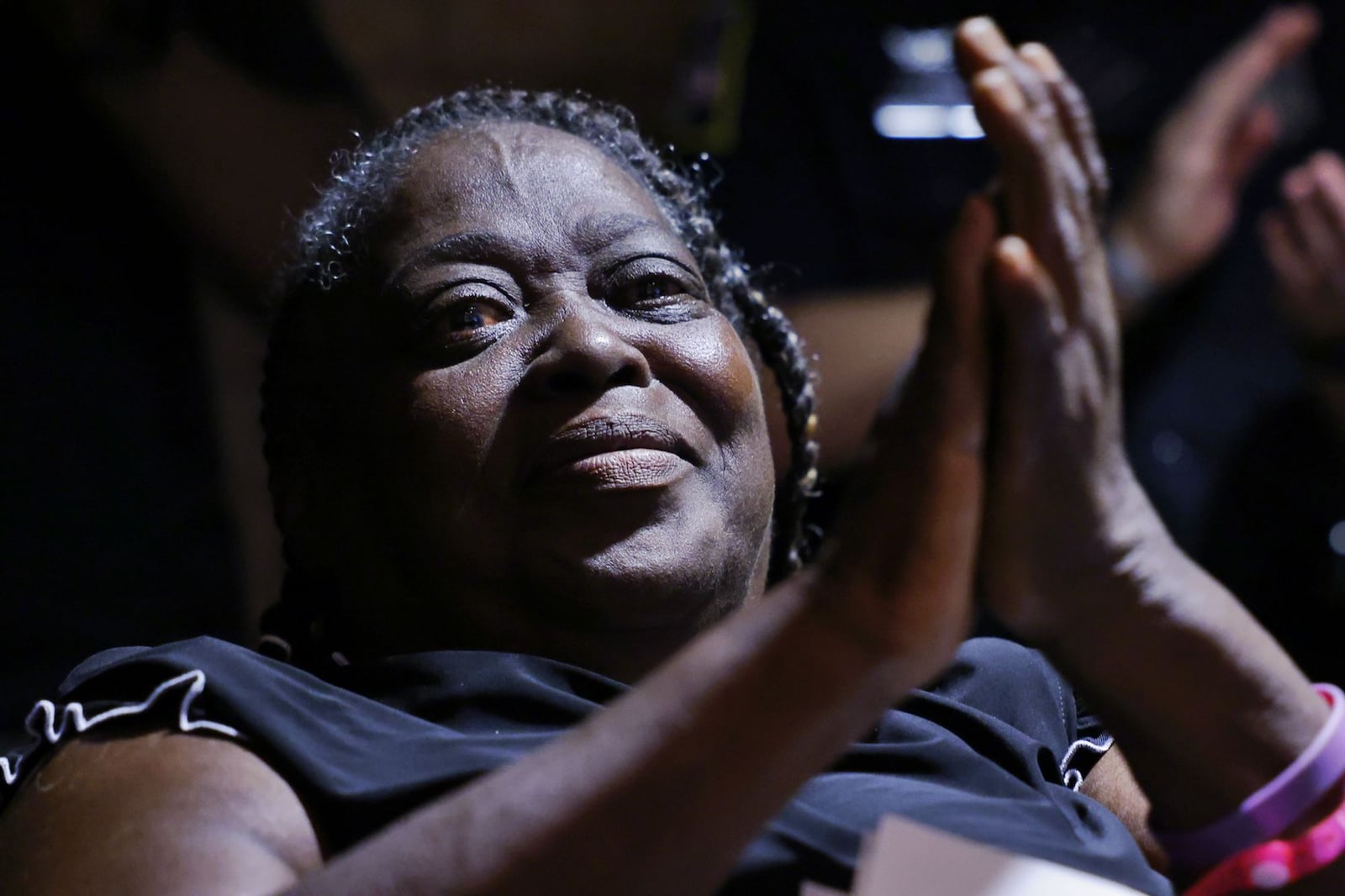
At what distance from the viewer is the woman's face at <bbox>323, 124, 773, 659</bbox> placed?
1170mm

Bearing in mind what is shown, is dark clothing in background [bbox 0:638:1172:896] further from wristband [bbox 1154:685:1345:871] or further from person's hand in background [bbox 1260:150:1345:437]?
person's hand in background [bbox 1260:150:1345:437]

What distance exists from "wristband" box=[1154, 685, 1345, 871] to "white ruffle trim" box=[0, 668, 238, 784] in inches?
25.4

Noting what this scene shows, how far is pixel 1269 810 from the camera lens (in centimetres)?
93

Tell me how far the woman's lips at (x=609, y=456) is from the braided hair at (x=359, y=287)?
12.3 inches

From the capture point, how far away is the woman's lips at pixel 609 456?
116 centimetres

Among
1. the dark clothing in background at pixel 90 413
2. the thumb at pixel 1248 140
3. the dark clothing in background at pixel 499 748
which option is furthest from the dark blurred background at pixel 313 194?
the thumb at pixel 1248 140

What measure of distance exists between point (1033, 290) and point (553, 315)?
541mm

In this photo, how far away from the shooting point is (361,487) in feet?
4.33

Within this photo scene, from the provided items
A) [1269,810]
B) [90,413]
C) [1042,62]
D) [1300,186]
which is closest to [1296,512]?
[1300,186]

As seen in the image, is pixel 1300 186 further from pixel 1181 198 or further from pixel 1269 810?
pixel 1269 810

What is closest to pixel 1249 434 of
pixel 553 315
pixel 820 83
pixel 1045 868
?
pixel 820 83

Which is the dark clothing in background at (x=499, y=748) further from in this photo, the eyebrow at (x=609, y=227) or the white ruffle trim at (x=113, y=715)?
the eyebrow at (x=609, y=227)

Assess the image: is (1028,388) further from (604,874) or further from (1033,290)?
(604,874)

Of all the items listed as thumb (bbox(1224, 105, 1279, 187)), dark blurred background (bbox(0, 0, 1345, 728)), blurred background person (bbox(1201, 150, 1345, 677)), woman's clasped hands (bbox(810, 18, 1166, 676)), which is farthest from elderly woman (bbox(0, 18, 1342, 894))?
blurred background person (bbox(1201, 150, 1345, 677))
